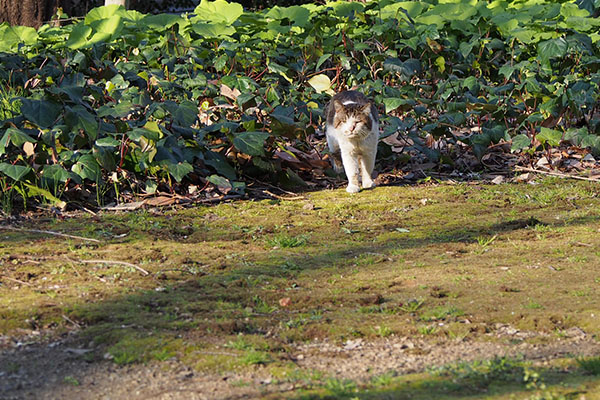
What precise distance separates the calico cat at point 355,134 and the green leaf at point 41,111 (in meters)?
2.04

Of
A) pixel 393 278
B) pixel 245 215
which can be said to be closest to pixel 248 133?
pixel 245 215

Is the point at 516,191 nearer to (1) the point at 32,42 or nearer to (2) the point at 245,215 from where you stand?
(2) the point at 245,215

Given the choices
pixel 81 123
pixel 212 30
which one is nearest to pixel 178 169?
pixel 81 123

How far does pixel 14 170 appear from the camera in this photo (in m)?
4.65

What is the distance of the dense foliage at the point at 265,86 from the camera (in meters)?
5.11

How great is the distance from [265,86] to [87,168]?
249 cm

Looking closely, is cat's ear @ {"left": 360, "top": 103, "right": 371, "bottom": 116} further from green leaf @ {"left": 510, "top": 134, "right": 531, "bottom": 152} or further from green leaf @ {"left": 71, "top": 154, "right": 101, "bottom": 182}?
green leaf @ {"left": 71, "top": 154, "right": 101, "bottom": 182}

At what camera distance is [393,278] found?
3.62 metres

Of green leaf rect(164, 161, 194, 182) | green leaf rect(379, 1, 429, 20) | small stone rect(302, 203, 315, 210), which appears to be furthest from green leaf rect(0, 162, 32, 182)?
green leaf rect(379, 1, 429, 20)

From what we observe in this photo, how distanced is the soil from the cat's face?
9.01ft

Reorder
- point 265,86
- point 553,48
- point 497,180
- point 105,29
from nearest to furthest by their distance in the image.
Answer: point 497,180 < point 265,86 < point 553,48 < point 105,29

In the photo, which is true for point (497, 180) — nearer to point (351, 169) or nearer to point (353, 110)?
point (351, 169)

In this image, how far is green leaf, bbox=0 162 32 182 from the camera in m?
4.61

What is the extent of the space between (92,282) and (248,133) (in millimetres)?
2348
